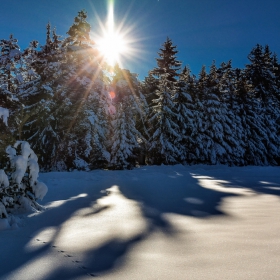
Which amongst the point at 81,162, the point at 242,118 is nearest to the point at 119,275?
Answer: the point at 81,162

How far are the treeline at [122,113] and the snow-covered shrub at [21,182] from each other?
10430mm

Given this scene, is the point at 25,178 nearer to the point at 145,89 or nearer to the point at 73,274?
the point at 73,274

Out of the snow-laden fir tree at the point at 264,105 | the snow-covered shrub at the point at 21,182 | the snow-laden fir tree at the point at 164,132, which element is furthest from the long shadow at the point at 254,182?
the snow-laden fir tree at the point at 264,105

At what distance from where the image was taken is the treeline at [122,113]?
17.5 m

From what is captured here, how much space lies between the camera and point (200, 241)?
2.90 meters

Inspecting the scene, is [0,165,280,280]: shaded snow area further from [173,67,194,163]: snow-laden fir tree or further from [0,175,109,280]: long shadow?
[173,67,194,163]: snow-laden fir tree

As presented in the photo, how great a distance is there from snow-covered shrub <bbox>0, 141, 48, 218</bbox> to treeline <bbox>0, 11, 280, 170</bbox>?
10430 mm

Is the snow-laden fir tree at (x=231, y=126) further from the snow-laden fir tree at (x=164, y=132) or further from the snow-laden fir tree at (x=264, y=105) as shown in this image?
the snow-laden fir tree at (x=164, y=132)

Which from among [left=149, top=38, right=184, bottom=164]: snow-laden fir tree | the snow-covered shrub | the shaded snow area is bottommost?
the shaded snow area

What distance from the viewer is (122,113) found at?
19781 mm

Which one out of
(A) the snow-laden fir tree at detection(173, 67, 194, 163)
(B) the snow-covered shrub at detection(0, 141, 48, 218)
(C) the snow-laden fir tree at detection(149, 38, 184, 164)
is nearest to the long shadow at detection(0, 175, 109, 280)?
(B) the snow-covered shrub at detection(0, 141, 48, 218)

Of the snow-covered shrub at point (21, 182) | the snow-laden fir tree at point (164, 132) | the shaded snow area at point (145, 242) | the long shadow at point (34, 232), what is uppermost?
the snow-laden fir tree at point (164, 132)

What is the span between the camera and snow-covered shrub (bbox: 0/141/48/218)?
14.3ft

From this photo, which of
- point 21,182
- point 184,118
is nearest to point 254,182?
point 21,182
